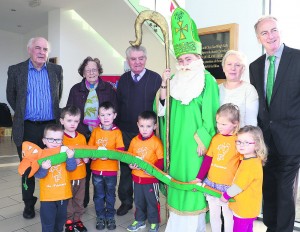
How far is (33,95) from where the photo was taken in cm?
281

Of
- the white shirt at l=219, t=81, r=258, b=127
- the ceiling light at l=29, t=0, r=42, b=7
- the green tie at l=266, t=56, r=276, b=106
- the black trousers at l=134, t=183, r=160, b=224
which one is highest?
the ceiling light at l=29, t=0, r=42, b=7

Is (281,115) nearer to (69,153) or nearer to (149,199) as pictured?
(149,199)

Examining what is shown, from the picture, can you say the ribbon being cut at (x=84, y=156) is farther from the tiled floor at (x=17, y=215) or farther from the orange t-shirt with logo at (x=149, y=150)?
the tiled floor at (x=17, y=215)

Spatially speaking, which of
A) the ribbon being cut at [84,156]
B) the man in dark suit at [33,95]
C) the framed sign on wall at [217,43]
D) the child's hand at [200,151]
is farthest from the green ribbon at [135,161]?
the framed sign on wall at [217,43]

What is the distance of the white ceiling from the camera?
6.84 meters

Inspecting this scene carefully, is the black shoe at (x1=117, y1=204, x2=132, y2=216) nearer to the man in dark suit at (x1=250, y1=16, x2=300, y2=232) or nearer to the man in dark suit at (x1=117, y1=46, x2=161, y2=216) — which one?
the man in dark suit at (x1=117, y1=46, x2=161, y2=216)

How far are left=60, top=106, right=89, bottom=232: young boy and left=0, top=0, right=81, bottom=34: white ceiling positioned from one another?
4.77 m

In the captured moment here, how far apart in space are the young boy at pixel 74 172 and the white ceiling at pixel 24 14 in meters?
4.77

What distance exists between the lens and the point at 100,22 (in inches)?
253

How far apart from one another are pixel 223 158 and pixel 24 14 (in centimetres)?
749

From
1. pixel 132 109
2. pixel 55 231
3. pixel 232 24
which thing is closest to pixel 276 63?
pixel 232 24

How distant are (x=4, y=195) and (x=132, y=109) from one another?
1.98 metres

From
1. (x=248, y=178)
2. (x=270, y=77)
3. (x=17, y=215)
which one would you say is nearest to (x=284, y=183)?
(x=248, y=178)

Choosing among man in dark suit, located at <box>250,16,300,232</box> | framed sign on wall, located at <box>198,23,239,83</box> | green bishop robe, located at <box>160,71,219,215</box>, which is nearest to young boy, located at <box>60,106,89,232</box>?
green bishop robe, located at <box>160,71,219,215</box>
